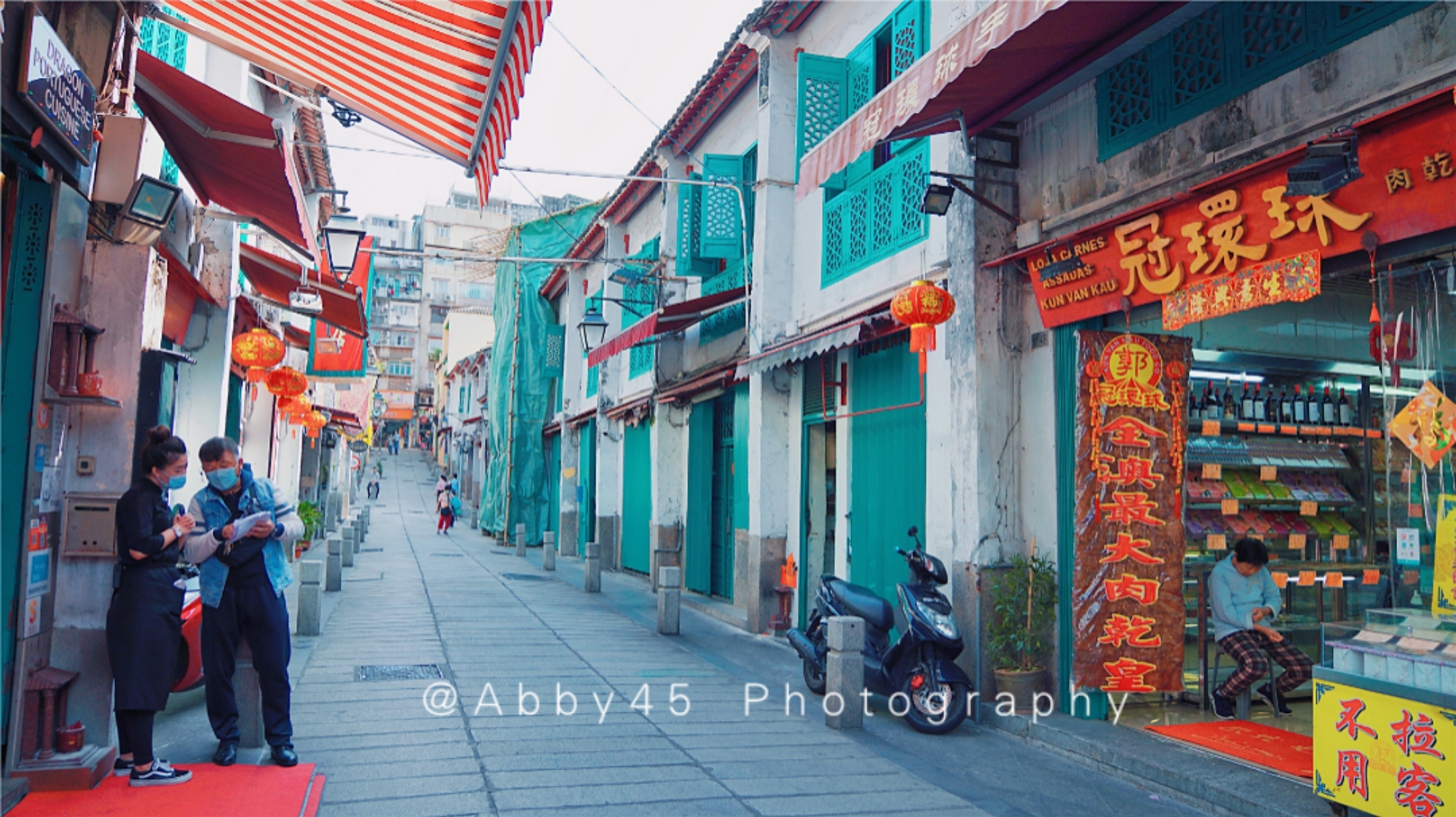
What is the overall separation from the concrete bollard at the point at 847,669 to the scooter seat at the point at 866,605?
80 cm

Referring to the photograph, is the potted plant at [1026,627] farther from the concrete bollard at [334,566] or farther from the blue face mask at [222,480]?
the concrete bollard at [334,566]

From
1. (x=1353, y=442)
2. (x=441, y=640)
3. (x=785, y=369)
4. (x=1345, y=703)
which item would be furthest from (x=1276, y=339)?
(x=441, y=640)

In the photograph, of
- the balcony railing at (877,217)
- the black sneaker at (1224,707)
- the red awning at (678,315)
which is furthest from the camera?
the red awning at (678,315)

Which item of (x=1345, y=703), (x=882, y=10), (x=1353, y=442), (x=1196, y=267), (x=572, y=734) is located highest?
(x=882, y=10)

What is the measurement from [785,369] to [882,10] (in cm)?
450

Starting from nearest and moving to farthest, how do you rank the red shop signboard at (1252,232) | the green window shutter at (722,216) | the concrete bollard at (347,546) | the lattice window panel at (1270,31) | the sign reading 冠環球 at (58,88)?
the sign reading 冠環球 at (58,88) < the red shop signboard at (1252,232) < the lattice window panel at (1270,31) < the green window shutter at (722,216) < the concrete bollard at (347,546)

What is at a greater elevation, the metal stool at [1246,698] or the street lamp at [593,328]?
the street lamp at [593,328]

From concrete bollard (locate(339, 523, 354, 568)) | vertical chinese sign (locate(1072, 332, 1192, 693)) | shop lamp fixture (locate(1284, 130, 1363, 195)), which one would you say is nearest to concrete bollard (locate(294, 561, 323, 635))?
concrete bollard (locate(339, 523, 354, 568))

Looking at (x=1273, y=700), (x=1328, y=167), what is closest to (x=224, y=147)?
(x=1328, y=167)

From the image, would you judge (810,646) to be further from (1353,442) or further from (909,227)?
(1353,442)

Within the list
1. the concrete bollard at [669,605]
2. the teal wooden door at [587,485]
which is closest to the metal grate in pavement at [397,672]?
the concrete bollard at [669,605]

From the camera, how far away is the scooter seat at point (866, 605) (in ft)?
27.4

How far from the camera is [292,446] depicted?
23.7 metres

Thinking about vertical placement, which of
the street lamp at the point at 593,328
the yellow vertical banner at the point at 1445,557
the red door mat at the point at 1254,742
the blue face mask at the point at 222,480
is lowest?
the red door mat at the point at 1254,742
